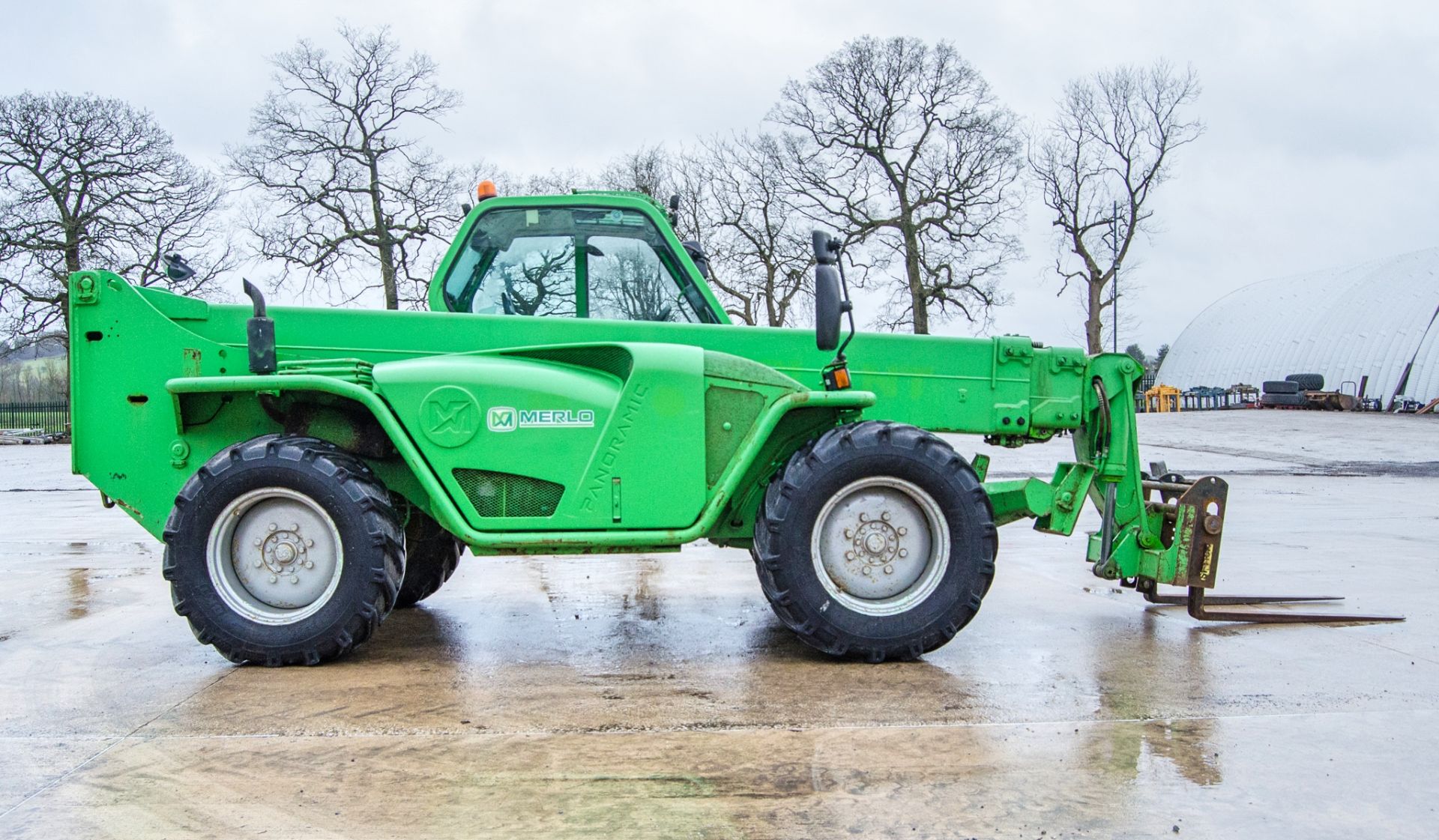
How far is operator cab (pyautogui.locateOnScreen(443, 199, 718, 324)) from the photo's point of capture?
5.89 metres

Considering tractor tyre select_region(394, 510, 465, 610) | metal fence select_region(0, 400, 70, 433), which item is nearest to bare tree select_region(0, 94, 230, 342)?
metal fence select_region(0, 400, 70, 433)

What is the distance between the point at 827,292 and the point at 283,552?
2.57 metres

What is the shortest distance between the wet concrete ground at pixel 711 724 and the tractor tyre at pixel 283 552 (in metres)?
0.19

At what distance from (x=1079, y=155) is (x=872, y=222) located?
1193 centimetres

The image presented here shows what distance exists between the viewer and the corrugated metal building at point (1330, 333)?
4341cm

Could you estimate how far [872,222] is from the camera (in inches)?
1591

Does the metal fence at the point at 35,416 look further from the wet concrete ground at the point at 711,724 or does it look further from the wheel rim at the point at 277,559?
the wheel rim at the point at 277,559

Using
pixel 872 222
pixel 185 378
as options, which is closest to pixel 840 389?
pixel 185 378

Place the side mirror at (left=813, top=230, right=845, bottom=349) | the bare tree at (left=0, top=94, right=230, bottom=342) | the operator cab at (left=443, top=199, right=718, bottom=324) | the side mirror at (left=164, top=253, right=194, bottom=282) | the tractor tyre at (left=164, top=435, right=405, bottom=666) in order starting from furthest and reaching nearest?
the bare tree at (left=0, top=94, right=230, bottom=342) → the operator cab at (left=443, top=199, right=718, bottom=324) → the side mirror at (left=164, top=253, right=194, bottom=282) → the tractor tyre at (left=164, top=435, right=405, bottom=666) → the side mirror at (left=813, top=230, right=845, bottom=349)

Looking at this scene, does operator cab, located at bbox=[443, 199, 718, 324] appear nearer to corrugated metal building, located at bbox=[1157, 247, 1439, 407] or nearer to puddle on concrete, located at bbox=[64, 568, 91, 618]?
puddle on concrete, located at bbox=[64, 568, 91, 618]

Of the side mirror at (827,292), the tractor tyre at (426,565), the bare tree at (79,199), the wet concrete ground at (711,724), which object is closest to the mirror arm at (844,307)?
the side mirror at (827,292)

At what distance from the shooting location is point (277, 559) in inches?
198

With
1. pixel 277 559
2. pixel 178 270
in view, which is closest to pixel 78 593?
pixel 178 270

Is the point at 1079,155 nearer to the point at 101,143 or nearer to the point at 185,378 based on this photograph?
the point at 101,143
